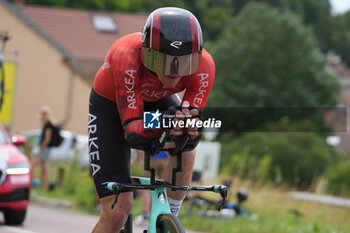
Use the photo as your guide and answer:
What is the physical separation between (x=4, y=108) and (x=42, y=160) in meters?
1.53

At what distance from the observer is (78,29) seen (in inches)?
2023

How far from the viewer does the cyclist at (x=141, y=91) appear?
3977 mm

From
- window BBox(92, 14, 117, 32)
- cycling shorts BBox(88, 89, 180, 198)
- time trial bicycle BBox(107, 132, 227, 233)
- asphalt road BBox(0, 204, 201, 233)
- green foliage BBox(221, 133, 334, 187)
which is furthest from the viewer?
window BBox(92, 14, 117, 32)

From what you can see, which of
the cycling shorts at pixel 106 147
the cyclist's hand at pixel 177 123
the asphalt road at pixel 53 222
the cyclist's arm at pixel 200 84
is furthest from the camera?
the asphalt road at pixel 53 222

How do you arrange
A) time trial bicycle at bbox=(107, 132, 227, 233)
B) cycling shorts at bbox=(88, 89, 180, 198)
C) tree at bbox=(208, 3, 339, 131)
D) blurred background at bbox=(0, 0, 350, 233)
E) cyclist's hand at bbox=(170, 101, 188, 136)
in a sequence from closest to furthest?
cyclist's hand at bbox=(170, 101, 188, 136), time trial bicycle at bbox=(107, 132, 227, 233), cycling shorts at bbox=(88, 89, 180, 198), blurred background at bbox=(0, 0, 350, 233), tree at bbox=(208, 3, 339, 131)

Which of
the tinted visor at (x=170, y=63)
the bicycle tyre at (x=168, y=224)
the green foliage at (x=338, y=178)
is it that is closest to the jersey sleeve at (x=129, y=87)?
the tinted visor at (x=170, y=63)

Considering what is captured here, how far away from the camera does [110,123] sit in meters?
4.61

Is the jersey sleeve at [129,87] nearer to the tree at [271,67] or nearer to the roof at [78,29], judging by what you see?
the roof at [78,29]

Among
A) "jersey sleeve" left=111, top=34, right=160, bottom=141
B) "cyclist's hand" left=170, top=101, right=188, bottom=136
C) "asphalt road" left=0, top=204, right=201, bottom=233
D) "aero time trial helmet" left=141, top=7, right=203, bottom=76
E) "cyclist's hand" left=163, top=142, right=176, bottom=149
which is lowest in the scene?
"asphalt road" left=0, top=204, right=201, bottom=233

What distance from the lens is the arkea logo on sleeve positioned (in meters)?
3.92

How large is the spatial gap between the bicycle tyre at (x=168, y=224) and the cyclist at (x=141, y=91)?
0.41m

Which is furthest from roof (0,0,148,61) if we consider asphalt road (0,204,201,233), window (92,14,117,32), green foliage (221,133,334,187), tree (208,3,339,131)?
asphalt road (0,204,201,233)

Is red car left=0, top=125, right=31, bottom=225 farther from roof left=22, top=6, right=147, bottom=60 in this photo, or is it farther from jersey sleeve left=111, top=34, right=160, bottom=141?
roof left=22, top=6, right=147, bottom=60

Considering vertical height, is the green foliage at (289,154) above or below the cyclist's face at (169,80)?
below
